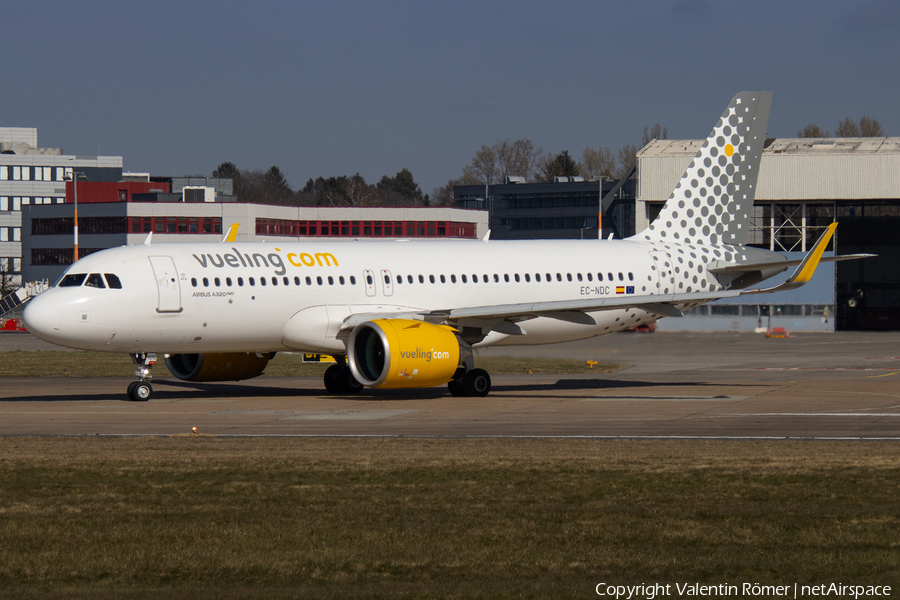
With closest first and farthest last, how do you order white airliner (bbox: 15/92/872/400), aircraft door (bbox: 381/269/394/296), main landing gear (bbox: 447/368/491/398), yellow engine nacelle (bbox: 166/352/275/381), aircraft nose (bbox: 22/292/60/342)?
1. aircraft nose (bbox: 22/292/60/342)
2. white airliner (bbox: 15/92/872/400)
3. main landing gear (bbox: 447/368/491/398)
4. aircraft door (bbox: 381/269/394/296)
5. yellow engine nacelle (bbox: 166/352/275/381)

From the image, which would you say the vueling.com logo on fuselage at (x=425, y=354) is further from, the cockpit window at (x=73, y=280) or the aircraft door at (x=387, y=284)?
the cockpit window at (x=73, y=280)

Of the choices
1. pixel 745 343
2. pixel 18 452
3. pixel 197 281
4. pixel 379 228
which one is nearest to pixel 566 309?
pixel 197 281

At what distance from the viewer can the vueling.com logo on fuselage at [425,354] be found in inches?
1148

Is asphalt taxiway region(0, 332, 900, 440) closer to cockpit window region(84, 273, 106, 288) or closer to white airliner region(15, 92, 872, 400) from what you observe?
white airliner region(15, 92, 872, 400)

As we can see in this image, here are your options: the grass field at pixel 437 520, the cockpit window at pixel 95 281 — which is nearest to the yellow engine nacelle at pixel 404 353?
the cockpit window at pixel 95 281

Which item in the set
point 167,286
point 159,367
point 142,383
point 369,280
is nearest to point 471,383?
point 369,280

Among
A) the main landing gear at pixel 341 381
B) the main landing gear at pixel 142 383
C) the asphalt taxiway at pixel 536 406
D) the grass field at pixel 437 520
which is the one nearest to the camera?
the grass field at pixel 437 520

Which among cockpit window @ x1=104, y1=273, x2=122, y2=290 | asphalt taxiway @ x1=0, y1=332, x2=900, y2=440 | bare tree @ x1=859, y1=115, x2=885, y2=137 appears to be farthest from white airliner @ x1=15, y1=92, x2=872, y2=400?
bare tree @ x1=859, y1=115, x2=885, y2=137

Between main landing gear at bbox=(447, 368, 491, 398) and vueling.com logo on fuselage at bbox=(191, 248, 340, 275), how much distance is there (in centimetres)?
482

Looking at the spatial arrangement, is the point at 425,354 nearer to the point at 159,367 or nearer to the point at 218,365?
the point at 218,365

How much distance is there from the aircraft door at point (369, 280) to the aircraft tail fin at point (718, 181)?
10.5 metres

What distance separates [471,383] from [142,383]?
30.1 ft

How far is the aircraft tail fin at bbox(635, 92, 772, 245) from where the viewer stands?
37.8 meters

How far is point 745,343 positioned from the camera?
5941 centimetres
